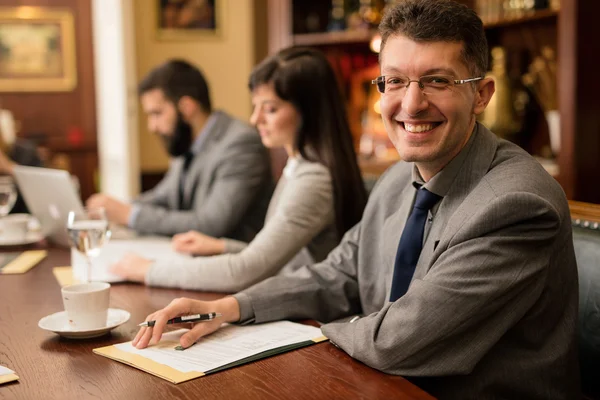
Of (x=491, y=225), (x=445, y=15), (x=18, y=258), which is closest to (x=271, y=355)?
(x=491, y=225)

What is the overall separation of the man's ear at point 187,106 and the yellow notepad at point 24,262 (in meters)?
0.93

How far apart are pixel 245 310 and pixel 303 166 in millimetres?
672

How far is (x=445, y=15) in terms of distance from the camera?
1238 mm

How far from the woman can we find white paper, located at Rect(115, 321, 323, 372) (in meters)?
0.44

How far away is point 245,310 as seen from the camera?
4.52ft

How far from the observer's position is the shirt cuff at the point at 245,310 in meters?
1.37

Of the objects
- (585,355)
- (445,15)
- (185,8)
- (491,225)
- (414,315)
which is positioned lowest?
(585,355)

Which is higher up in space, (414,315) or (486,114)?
(486,114)

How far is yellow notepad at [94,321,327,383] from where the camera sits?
111 centimetres

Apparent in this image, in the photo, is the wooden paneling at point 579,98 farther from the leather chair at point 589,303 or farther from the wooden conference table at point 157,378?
the wooden conference table at point 157,378

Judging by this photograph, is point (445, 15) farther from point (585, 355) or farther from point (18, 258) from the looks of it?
point (18, 258)

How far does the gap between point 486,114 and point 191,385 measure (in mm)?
2379

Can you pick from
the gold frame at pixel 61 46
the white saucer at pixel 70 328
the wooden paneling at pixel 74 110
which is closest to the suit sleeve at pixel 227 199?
the white saucer at pixel 70 328

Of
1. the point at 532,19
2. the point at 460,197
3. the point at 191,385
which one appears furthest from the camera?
the point at 532,19
